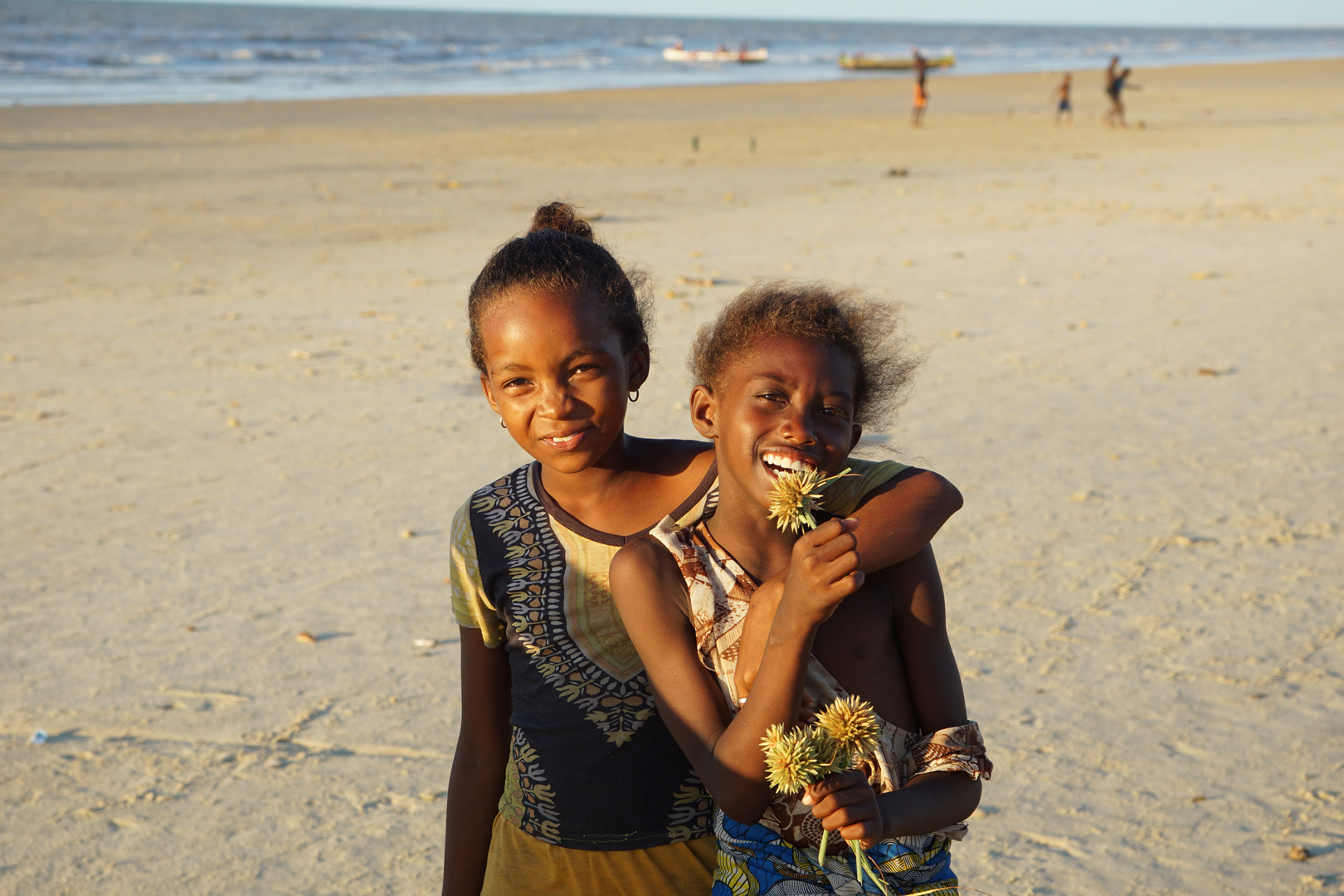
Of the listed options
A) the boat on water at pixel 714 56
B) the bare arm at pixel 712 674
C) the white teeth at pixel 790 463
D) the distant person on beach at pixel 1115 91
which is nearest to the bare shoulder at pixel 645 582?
the bare arm at pixel 712 674

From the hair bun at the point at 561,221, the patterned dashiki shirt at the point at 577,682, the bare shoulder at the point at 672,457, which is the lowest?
the patterned dashiki shirt at the point at 577,682

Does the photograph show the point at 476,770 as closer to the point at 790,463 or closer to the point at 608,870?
the point at 608,870

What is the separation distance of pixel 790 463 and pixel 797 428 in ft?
0.17

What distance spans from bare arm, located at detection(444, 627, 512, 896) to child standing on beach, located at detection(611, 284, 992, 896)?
0.50m

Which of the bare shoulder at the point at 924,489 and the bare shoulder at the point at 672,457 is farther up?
the bare shoulder at the point at 924,489

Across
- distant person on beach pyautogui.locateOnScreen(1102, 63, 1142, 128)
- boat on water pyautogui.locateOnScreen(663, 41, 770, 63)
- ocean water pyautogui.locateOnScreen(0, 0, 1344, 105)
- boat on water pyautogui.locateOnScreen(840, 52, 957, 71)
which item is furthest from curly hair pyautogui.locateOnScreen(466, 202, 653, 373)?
boat on water pyautogui.locateOnScreen(663, 41, 770, 63)

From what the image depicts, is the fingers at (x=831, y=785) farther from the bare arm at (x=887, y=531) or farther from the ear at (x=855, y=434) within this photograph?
the ear at (x=855, y=434)

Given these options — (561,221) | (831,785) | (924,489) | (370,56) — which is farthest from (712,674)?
(370,56)

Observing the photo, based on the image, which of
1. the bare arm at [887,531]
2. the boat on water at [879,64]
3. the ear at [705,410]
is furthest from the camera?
the boat on water at [879,64]

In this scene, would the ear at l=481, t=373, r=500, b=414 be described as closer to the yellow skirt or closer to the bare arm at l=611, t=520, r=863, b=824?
the bare arm at l=611, t=520, r=863, b=824

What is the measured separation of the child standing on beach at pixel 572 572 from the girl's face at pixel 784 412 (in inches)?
7.2

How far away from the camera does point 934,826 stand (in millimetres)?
1689

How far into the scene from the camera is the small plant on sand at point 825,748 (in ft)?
4.68

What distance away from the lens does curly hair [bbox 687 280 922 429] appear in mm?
1820
